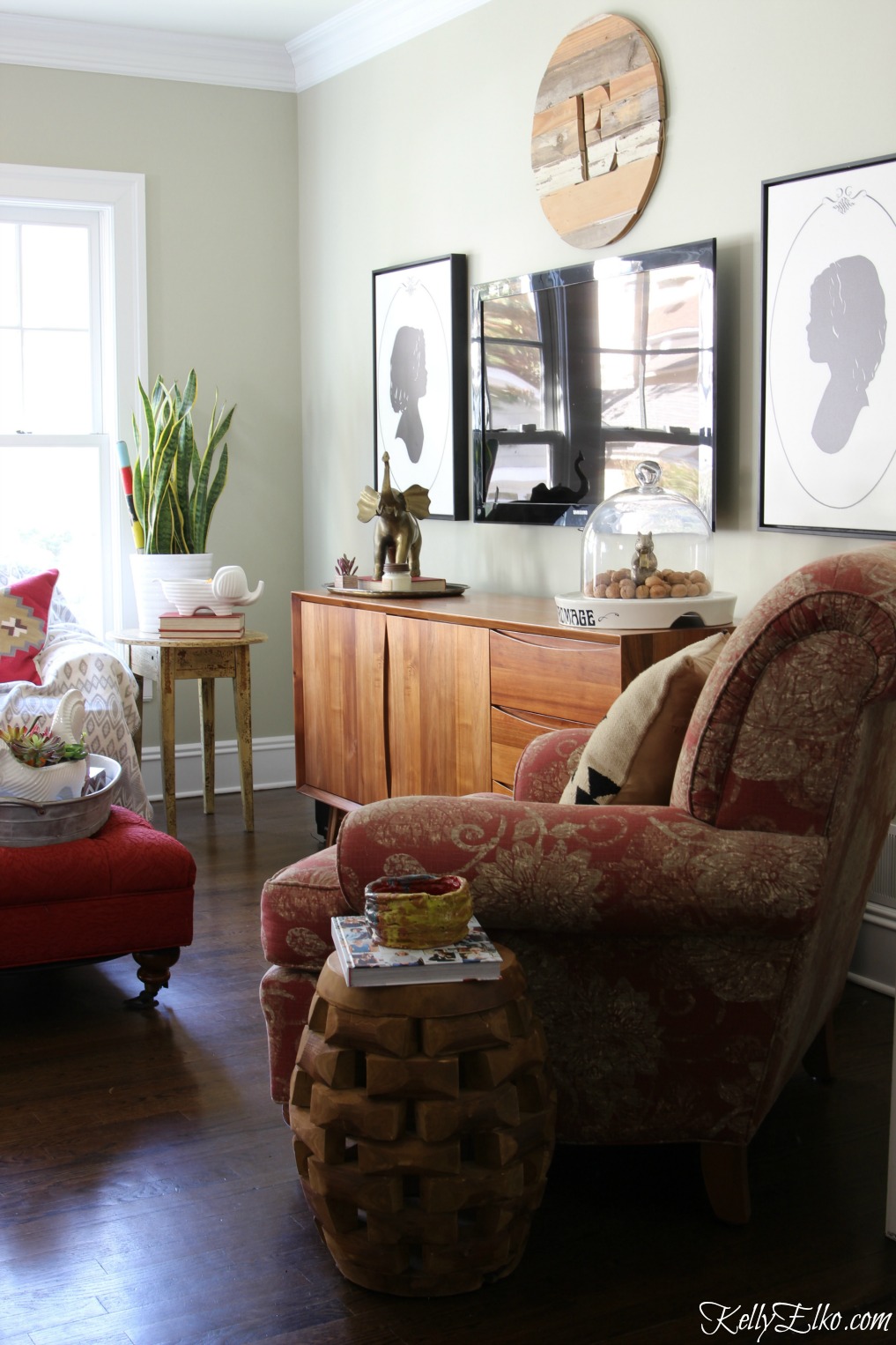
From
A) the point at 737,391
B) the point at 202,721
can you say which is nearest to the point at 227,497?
the point at 202,721

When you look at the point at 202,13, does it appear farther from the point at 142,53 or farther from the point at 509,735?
the point at 509,735

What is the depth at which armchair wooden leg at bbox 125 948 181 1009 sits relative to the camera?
2.87 meters

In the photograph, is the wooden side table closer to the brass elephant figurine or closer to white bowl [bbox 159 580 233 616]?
white bowl [bbox 159 580 233 616]

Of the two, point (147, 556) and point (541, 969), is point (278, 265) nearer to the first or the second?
point (147, 556)

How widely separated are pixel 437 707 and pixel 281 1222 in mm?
1727

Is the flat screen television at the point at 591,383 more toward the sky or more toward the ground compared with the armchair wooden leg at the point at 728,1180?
more toward the sky

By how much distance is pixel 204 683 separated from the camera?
15.6 ft

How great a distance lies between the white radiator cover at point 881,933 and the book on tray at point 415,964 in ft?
4.81

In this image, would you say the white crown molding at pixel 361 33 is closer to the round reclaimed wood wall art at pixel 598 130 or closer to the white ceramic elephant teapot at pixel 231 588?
the round reclaimed wood wall art at pixel 598 130

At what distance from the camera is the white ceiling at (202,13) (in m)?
4.44

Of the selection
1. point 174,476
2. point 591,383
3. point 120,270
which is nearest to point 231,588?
point 174,476

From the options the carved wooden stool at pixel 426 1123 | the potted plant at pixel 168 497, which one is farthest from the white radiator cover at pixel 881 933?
the potted plant at pixel 168 497

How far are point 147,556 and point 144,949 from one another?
207cm

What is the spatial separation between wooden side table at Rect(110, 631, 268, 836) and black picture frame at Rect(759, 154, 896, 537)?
2.04 meters
